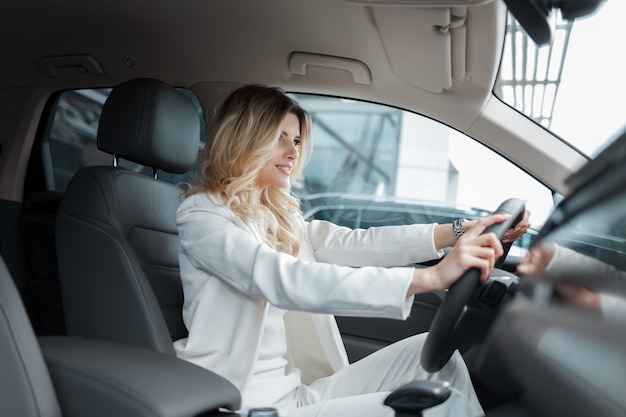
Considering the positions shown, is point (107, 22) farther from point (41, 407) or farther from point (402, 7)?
point (41, 407)

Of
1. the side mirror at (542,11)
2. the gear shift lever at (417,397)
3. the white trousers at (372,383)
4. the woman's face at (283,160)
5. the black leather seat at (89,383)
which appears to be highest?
the side mirror at (542,11)

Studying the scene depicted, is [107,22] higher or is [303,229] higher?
[107,22]

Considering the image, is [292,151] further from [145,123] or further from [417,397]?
[417,397]

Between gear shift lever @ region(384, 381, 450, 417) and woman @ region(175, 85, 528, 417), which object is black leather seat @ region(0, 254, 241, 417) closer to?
woman @ region(175, 85, 528, 417)

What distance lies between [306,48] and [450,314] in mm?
1186

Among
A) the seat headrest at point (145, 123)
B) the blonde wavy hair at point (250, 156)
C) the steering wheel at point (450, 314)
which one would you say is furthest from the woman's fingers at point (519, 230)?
the seat headrest at point (145, 123)

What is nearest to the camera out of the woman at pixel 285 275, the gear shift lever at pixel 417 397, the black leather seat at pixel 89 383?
the gear shift lever at pixel 417 397

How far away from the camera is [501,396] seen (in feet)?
3.73

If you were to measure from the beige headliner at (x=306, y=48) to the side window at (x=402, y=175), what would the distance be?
12cm

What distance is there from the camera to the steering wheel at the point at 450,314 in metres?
1.34

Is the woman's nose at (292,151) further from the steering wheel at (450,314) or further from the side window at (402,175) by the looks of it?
the steering wheel at (450,314)

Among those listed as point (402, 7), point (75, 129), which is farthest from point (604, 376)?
point (75, 129)

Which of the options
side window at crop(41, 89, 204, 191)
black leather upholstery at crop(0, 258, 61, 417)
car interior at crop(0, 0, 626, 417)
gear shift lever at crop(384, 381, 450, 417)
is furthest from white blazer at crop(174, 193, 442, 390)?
side window at crop(41, 89, 204, 191)

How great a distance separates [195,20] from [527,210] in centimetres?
112
